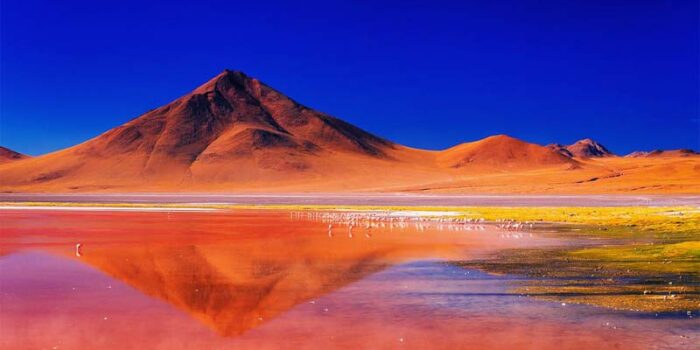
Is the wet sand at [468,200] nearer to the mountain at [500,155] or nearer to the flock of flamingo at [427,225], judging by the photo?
the flock of flamingo at [427,225]

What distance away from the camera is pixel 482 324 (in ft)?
32.3

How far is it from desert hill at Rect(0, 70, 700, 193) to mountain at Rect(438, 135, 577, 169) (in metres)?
0.33

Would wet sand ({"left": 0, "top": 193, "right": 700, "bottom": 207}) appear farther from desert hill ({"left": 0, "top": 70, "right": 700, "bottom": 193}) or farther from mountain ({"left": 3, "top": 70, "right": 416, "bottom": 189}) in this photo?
mountain ({"left": 3, "top": 70, "right": 416, "bottom": 189})

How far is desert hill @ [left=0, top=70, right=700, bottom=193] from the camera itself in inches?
4633

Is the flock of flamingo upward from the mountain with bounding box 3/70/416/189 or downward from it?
Answer: downward

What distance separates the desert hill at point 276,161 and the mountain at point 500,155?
0.33 metres

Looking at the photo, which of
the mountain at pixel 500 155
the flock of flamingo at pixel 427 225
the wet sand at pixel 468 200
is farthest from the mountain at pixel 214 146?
the flock of flamingo at pixel 427 225

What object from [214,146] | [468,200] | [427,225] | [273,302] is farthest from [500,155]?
[273,302]

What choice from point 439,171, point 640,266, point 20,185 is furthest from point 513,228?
point 20,185

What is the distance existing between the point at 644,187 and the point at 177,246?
86981mm

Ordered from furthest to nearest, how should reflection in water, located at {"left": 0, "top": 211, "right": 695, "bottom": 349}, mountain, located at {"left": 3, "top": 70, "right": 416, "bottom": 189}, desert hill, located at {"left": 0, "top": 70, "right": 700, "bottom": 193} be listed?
mountain, located at {"left": 3, "top": 70, "right": 416, "bottom": 189} < desert hill, located at {"left": 0, "top": 70, "right": 700, "bottom": 193} < reflection in water, located at {"left": 0, "top": 211, "right": 695, "bottom": 349}

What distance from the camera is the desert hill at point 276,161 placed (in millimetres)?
117688

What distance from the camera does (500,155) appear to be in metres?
172

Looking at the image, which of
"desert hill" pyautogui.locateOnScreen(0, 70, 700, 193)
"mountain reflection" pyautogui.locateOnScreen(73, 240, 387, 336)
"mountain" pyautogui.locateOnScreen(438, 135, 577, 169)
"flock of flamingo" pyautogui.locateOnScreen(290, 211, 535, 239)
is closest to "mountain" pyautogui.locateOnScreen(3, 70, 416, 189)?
"desert hill" pyautogui.locateOnScreen(0, 70, 700, 193)
